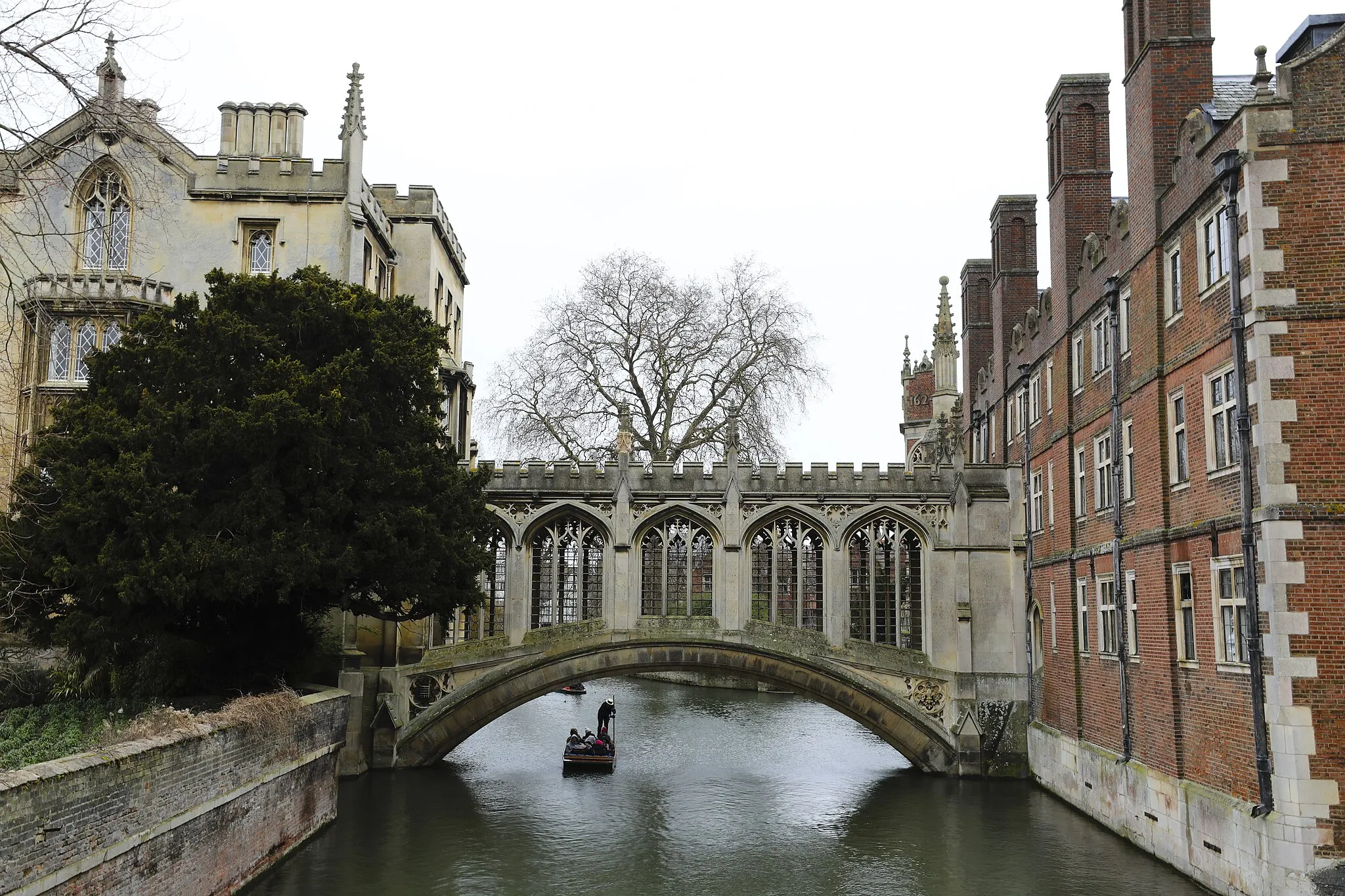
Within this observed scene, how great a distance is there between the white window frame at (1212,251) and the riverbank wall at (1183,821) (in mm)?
6005

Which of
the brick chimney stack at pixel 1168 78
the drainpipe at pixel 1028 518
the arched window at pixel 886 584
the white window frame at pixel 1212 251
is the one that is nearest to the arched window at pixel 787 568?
the arched window at pixel 886 584

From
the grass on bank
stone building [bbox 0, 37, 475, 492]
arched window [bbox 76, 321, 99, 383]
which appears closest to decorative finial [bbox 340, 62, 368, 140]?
stone building [bbox 0, 37, 475, 492]

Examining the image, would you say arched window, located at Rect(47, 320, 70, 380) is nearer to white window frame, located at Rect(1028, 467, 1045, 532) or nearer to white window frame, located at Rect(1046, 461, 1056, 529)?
white window frame, located at Rect(1046, 461, 1056, 529)

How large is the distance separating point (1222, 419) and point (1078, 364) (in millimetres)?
6399

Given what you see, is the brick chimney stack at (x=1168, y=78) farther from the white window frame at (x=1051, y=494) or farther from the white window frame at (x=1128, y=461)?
the white window frame at (x=1051, y=494)

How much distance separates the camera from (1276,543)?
1204 centimetres

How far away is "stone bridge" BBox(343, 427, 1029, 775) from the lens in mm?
22719

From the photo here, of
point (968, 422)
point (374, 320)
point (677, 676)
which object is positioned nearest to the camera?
point (374, 320)

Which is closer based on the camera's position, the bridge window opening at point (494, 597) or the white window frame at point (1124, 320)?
the white window frame at point (1124, 320)

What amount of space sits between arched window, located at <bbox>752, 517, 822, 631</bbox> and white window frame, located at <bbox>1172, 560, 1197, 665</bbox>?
939 centimetres

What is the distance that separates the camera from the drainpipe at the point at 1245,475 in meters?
12.1

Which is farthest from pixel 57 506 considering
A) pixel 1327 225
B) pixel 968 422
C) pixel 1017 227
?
pixel 968 422

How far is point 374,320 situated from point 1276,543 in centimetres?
1256

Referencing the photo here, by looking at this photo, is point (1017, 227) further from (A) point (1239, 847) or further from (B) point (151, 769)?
(B) point (151, 769)
